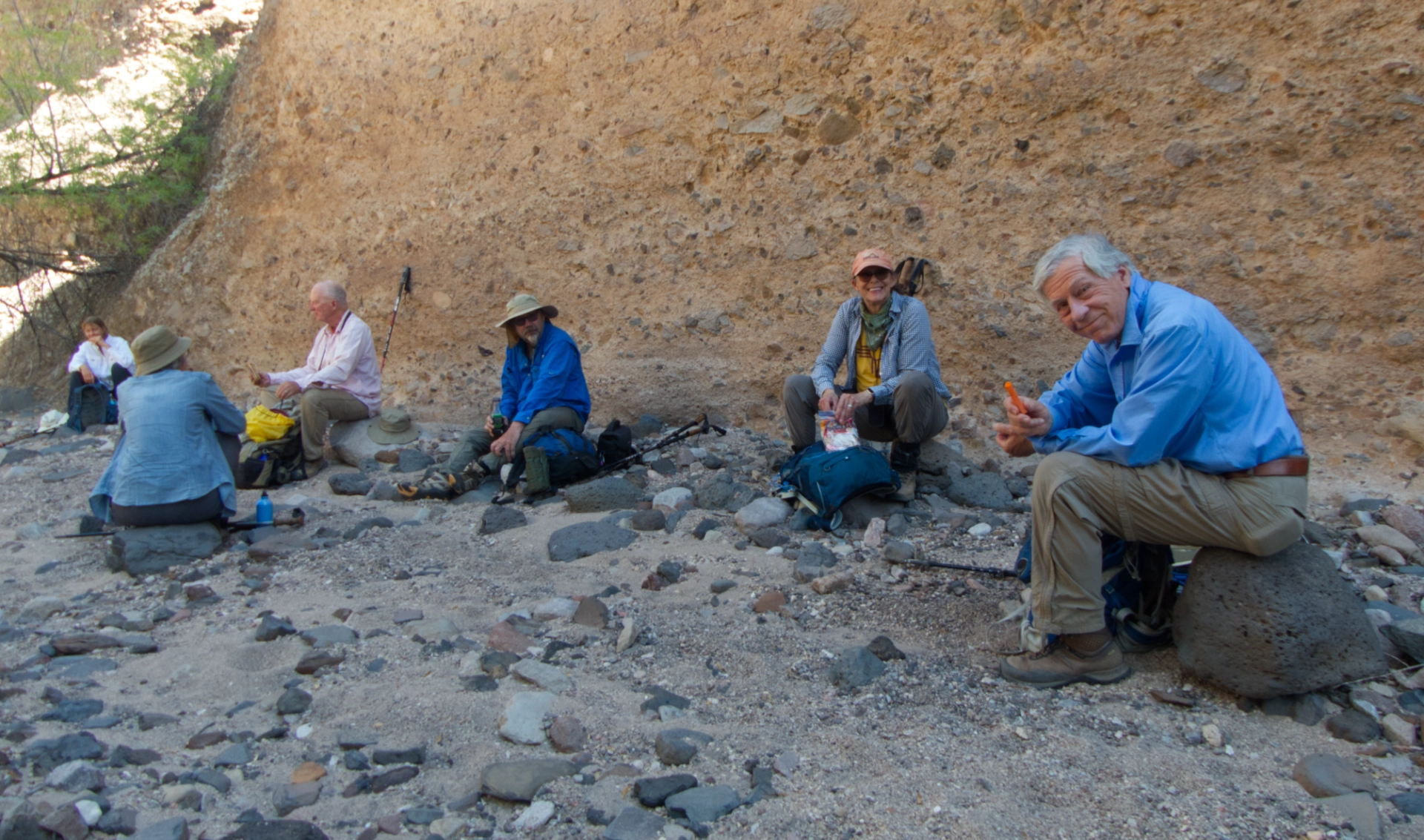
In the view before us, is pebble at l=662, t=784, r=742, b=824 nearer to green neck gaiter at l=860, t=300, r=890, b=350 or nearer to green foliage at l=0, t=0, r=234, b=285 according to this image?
green neck gaiter at l=860, t=300, r=890, b=350

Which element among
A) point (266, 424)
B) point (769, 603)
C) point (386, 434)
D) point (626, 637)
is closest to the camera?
point (626, 637)

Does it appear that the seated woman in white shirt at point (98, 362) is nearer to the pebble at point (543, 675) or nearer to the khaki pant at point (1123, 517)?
the pebble at point (543, 675)

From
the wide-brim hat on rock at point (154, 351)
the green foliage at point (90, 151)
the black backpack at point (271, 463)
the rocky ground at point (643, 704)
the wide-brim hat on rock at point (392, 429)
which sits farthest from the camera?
the green foliage at point (90, 151)

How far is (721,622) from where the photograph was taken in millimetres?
3340

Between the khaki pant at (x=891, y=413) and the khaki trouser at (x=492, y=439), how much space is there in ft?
4.34

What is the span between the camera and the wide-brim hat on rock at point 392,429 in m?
6.57

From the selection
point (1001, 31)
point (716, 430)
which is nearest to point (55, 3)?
point (716, 430)

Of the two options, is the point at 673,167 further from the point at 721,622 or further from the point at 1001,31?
the point at 721,622

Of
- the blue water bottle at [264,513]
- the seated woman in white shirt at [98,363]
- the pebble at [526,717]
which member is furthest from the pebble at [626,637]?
the seated woman in white shirt at [98,363]

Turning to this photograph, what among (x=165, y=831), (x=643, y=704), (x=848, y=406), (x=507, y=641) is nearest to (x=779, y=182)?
(x=848, y=406)

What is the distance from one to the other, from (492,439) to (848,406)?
7.67 ft

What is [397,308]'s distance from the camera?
7.62 metres

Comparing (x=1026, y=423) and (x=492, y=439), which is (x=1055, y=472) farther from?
(x=492, y=439)

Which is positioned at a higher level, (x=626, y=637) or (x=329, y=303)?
(x=329, y=303)
